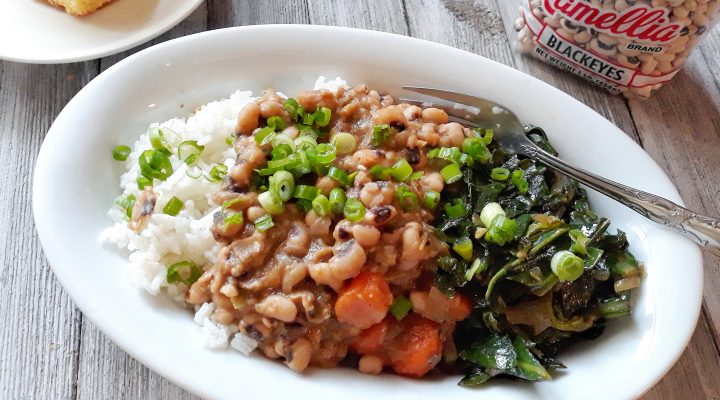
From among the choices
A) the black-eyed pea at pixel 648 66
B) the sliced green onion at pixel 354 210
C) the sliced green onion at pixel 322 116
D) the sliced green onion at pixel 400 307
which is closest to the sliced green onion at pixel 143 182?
the sliced green onion at pixel 322 116

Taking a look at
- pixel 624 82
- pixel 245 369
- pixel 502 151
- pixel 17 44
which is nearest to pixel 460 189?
pixel 502 151

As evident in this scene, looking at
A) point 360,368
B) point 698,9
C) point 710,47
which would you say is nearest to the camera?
point 360,368

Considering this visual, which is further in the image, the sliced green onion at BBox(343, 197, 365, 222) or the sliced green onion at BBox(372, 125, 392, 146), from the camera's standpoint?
the sliced green onion at BBox(372, 125, 392, 146)

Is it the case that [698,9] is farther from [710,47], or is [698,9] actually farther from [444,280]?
[444,280]

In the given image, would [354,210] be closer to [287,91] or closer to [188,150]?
[188,150]

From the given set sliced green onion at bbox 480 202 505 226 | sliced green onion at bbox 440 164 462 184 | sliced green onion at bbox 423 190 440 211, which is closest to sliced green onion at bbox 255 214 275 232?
sliced green onion at bbox 423 190 440 211

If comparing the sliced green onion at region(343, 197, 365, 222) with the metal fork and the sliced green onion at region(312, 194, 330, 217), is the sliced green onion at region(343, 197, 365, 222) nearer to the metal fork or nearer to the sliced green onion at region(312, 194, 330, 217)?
the sliced green onion at region(312, 194, 330, 217)
